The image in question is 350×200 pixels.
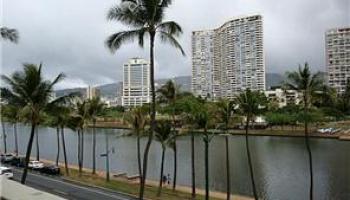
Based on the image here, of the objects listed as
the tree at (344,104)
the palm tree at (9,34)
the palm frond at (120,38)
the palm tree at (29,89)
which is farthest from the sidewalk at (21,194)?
the tree at (344,104)

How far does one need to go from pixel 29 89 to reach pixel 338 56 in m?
167

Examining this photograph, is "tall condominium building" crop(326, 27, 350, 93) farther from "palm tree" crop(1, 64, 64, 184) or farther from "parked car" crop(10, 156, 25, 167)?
"palm tree" crop(1, 64, 64, 184)

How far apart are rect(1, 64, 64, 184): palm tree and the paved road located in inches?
160

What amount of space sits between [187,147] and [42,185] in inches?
1814

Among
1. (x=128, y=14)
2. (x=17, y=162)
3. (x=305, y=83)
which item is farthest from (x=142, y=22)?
(x=17, y=162)

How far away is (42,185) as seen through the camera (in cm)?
3456

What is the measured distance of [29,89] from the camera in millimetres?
27266

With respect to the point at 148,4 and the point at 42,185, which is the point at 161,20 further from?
the point at 42,185

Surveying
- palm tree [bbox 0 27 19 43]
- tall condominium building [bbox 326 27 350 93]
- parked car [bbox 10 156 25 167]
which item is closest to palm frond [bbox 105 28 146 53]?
palm tree [bbox 0 27 19 43]

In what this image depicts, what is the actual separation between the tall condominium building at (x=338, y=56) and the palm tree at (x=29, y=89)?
15110 centimetres

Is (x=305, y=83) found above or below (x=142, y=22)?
below

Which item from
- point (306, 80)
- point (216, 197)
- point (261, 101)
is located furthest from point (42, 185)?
point (306, 80)

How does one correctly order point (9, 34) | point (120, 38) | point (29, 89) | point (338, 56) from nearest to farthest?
point (9, 34) < point (120, 38) < point (29, 89) < point (338, 56)

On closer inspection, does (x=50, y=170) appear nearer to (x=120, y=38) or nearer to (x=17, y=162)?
(x=17, y=162)
